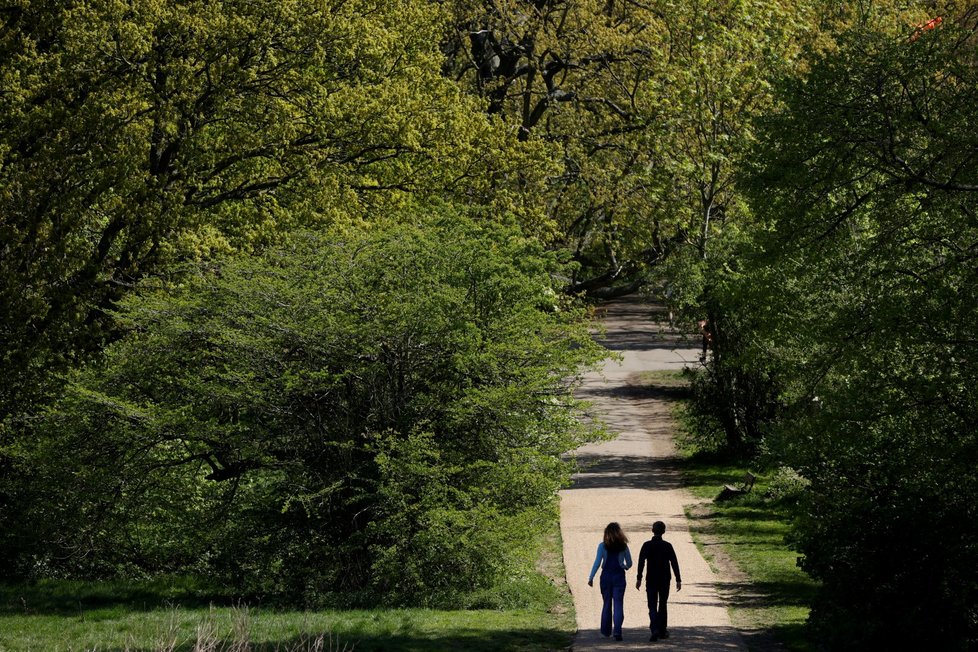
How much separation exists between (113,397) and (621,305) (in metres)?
52.0

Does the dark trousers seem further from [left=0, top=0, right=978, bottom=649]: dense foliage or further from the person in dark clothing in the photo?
[left=0, top=0, right=978, bottom=649]: dense foliage

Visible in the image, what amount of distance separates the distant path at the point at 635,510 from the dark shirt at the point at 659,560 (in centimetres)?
71

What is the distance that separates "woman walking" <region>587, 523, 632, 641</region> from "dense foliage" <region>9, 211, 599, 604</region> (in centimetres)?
228

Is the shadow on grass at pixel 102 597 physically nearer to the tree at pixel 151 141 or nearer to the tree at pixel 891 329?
the tree at pixel 151 141

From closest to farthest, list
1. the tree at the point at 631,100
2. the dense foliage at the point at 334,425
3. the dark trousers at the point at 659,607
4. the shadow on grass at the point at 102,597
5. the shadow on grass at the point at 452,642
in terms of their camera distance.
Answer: the shadow on grass at the point at 452,642 < the dark trousers at the point at 659,607 < the shadow on grass at the point at 102,597 < the dense foliage at the point at 334,425 < the tree at the point at 631,100

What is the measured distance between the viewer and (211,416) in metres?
18.8

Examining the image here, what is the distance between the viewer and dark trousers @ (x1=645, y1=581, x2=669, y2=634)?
15172mm

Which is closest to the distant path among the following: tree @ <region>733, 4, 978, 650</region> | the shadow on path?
the shadow on path

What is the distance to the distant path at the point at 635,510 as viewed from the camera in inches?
634

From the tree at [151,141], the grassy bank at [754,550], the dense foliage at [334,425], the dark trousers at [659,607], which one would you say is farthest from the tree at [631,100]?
the dark trousers at [659,607]

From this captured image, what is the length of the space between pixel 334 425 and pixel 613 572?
4983mm

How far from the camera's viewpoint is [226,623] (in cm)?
1516

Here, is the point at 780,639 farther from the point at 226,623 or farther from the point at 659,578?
the point at 226,623

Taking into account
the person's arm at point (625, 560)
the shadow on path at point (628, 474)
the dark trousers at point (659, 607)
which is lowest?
the shadow on path at point (628, 474)
